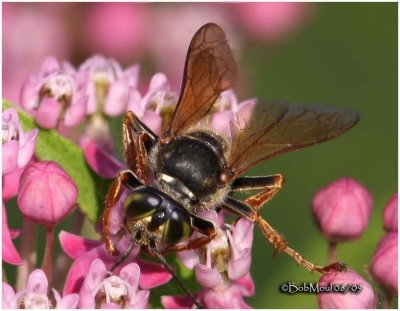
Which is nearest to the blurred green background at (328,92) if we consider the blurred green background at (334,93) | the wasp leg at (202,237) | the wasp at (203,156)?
the blurred green background at (334,93)

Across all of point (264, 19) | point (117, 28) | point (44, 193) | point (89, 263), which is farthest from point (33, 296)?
point (264, 19)

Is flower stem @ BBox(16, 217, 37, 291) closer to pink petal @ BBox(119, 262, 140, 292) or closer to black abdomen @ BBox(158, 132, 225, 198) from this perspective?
pink petal @ BBox(119, 262, 140, 292)

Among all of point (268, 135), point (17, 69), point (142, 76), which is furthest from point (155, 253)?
point (17, 69)

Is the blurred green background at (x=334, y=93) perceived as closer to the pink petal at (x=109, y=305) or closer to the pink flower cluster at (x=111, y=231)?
the pink flower cluster at (x=111, y=231)

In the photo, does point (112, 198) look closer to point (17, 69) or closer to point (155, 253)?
point (155, 253)

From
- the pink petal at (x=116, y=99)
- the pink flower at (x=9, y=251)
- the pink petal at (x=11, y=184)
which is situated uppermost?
the pink petal at (x=116, y=99)

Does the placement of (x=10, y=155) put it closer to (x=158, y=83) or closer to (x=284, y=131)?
(x=158, y=83)

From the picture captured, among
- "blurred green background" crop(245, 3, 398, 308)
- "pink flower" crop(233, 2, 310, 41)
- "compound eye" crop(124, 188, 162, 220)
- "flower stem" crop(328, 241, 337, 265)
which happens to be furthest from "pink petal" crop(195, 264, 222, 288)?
"pink flower" crop(233, 2, 310, 41)
